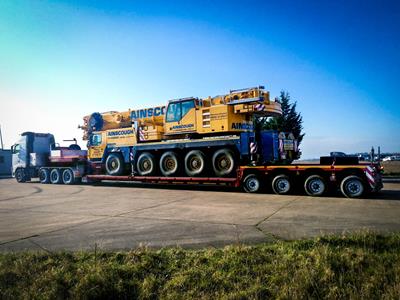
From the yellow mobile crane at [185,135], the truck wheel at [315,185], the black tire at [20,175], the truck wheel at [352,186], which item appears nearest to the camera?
the truck wheel at [352,186]

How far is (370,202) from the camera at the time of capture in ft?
32.6

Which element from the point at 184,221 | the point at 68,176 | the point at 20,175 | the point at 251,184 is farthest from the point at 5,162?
the point at 184,221

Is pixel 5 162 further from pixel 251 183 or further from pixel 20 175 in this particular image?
pixel 251 183

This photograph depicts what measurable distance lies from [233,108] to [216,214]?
6468 mm

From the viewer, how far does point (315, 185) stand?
11594 millimetres

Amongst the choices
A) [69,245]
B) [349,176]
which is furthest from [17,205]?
[349,176]

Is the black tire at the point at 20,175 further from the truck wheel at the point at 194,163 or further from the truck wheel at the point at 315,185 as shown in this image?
the truck wheel at the point at 315,185

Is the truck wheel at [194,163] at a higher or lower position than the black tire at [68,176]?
higher

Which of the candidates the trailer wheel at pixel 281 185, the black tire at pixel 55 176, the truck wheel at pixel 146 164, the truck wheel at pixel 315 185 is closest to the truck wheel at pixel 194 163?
the truck wheel at pixel 146 164

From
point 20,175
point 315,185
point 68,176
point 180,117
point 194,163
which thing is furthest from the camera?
point 20,175

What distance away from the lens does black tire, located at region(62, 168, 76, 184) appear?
2011cm

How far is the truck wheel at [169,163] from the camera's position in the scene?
15281 millimetres

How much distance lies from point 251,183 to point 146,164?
19.3 feet

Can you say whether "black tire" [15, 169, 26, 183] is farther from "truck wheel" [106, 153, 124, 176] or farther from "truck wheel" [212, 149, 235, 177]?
"truck wheel" [212, 149, 235, 177]
